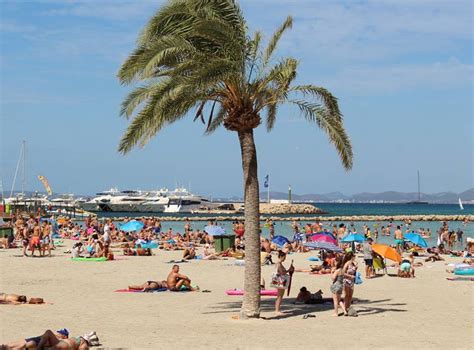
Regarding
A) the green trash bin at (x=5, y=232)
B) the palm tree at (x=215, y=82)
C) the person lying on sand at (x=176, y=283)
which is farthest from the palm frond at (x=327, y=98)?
the green trash bin at (x=5, y=232)

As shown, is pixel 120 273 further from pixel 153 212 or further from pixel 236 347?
pixel 153 212

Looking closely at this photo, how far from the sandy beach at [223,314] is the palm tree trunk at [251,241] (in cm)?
35

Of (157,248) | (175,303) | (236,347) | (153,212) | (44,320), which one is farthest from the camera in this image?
(153,212)

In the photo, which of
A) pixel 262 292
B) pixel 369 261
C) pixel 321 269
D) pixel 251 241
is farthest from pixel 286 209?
pixel 251 241

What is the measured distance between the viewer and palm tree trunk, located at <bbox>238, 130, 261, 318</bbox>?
1229cm

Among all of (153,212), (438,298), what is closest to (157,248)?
(438,298)

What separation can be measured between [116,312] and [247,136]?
409 centimetres

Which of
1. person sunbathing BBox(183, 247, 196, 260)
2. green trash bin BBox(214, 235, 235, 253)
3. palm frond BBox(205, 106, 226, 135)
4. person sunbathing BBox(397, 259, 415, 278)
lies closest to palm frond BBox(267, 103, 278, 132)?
palm frond BBox(205, 106, 226, 135)

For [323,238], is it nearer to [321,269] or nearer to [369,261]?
[321,269]

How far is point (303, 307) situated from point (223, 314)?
77.6 inches

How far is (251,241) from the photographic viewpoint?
40.4 ft

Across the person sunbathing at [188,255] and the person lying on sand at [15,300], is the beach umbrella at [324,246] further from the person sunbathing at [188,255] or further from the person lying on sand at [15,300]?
the person lying on sand at [15,300]

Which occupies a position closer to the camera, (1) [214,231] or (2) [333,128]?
(2) [333,128]

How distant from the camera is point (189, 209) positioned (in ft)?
403
